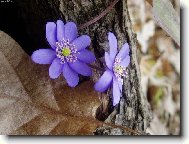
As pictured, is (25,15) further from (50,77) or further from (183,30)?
(183,30)

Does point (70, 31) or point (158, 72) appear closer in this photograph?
point (70, 31)

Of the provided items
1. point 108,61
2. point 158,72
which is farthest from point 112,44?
point 158,72

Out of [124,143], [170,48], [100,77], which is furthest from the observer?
[170,48]

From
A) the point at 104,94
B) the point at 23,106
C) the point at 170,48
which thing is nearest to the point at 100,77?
the point at 104,94

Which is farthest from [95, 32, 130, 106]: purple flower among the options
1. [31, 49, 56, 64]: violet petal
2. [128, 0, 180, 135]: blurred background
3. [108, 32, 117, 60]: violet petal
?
[128, 0, 180, 135]: blurred background

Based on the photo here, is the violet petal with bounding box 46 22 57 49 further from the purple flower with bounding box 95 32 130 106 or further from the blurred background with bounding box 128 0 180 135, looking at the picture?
the blurred background with bounding box 128 0 180 135

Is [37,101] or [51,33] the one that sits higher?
[51,33]

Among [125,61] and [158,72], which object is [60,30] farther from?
[158,72]
